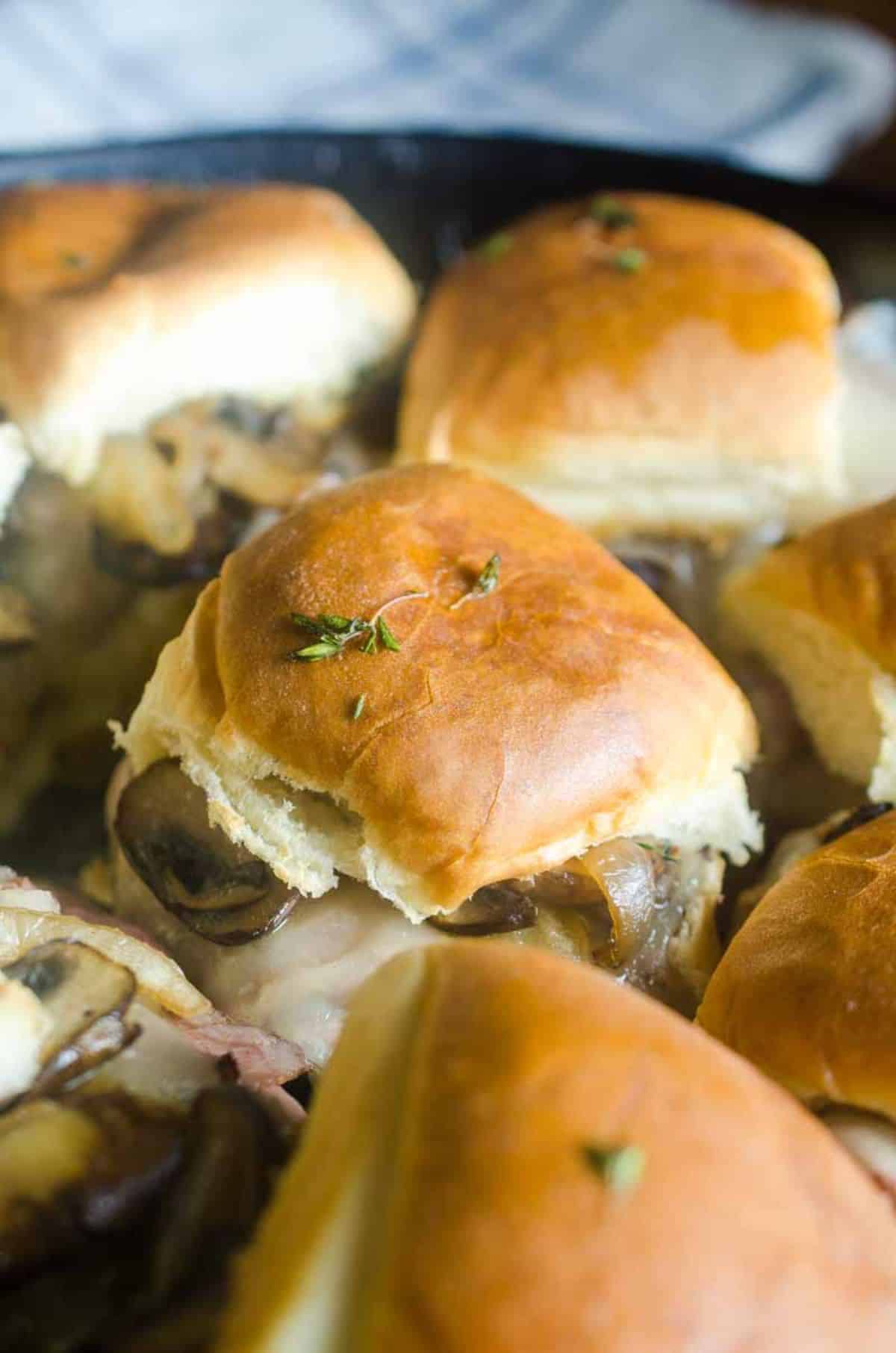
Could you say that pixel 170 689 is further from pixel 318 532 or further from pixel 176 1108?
pixel 176 1108

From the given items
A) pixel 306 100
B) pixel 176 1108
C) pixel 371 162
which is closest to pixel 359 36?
pixel 306 100

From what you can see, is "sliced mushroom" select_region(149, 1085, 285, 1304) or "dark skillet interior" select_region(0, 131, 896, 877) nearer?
"sliced mushroom" select_region(149, 1085, 285, 1304)

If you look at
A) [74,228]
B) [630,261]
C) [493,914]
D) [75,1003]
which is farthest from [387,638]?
[74,228]

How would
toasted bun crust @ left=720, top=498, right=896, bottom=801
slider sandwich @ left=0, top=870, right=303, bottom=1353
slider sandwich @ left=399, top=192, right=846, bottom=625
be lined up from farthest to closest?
1. slider sandwich @ left=399, top=192, right=846, bottom=625
2. toasted bun crust @ left=720, top=498, right=896, bottom=801
3. slider sandwich @ left=0, top=870, right=303, bottom=1353

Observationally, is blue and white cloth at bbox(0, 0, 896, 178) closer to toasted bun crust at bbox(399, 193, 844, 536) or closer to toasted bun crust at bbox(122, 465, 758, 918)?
toasted bun crust at bbox(399, 193, 844, 536)

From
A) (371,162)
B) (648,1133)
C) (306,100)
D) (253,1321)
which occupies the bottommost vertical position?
(306,100)

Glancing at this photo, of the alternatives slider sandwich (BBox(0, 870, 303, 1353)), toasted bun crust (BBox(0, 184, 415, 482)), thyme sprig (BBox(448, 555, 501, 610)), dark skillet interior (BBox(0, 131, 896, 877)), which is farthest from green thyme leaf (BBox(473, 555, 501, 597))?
dark skillet interior (BBox(0, 131, 896, 877))
